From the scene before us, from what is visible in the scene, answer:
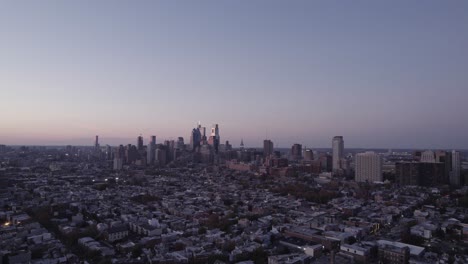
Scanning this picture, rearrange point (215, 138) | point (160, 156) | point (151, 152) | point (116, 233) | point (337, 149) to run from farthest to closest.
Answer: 1. point (215, 138)
2. point (151, 152)
3. point (160, 156)
4. point (337, 149)
5. point (116, 233)

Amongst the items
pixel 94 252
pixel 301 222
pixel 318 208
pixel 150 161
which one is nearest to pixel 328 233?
pixel 301 222

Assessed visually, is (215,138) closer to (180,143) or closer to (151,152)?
(180,143)

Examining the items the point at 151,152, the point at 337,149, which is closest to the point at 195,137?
the point at 151,152

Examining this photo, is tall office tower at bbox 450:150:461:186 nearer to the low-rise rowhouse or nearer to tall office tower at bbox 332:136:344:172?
tall office tower at bbox 332:136:344:172

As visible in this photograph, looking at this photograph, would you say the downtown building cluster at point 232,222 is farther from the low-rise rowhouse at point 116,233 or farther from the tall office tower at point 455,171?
the tall office tower at point 455,171

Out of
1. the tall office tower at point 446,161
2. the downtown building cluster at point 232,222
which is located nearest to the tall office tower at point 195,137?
the downtown building cluster at point 232,222

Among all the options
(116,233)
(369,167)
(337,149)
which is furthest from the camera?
(337,149)

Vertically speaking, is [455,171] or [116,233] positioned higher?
[455,171]

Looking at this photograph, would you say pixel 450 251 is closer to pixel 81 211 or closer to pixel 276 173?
pixel 81 211
